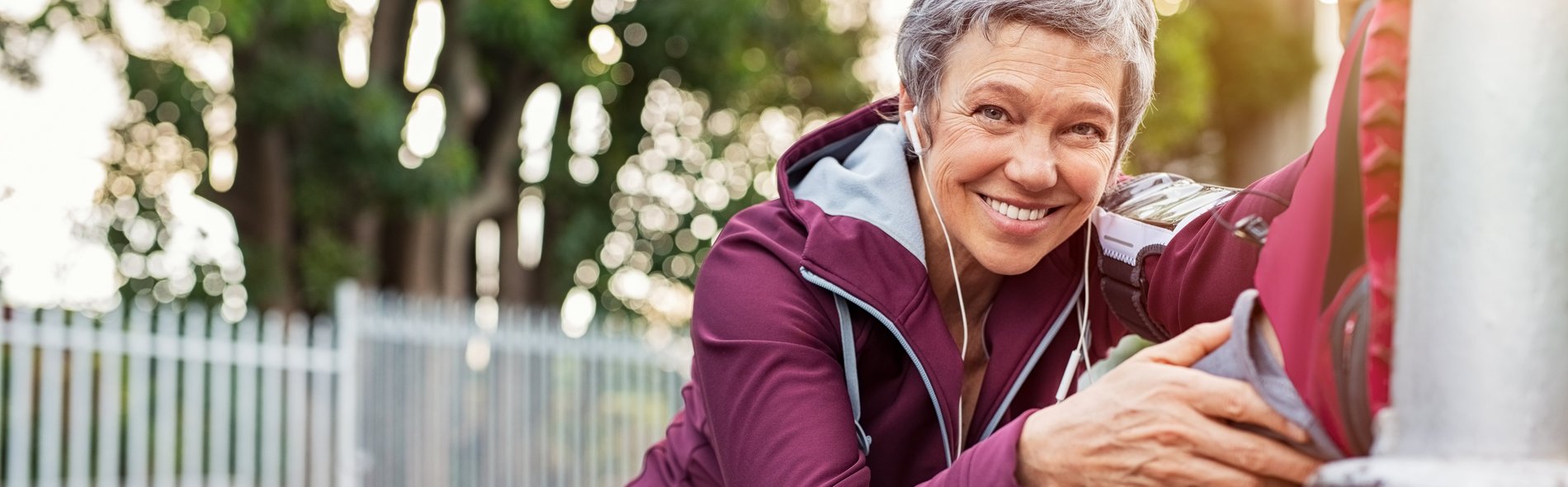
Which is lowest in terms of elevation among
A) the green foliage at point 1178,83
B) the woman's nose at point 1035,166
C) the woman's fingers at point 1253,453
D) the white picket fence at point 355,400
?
the white picket fence at point 355,400

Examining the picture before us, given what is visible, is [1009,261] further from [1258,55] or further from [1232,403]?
[1258,55]

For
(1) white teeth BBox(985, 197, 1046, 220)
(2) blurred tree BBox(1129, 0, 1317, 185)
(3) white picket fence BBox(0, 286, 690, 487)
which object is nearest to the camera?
(1) white teeth BBox(985, 197, 1046, 220)

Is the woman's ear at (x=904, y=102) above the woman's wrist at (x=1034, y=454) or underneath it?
above

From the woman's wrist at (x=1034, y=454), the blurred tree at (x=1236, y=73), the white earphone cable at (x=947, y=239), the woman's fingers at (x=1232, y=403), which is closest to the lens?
the woman's fingers at (x=1232, y=403)

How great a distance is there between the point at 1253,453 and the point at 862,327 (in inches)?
29.1

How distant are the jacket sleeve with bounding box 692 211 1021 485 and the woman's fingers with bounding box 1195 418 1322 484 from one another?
0.55 metres

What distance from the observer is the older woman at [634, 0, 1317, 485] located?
1.44 meters

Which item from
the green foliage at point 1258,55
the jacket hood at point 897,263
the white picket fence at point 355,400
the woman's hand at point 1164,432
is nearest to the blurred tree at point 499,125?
the white picket fence at point 355,400

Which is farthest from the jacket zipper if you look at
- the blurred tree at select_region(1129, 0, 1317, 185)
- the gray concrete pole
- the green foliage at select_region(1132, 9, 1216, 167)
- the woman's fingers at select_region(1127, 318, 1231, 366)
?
the blurred tree at select_region(1129, 0, 1317, 185)

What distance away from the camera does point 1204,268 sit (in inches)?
55.7

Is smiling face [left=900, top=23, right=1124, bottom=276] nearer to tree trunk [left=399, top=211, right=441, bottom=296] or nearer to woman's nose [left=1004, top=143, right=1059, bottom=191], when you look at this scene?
woman's nose [left=1004, top=143, right=1059, bottom=191]

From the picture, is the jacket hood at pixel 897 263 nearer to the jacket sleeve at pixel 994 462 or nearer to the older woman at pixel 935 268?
the older woman at pixel 935 268

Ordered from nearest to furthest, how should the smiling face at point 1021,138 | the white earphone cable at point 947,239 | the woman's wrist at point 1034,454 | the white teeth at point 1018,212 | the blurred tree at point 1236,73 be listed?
the woman's wrist at point 1034,454 < the smiling face at point 1021,138 < the white teeth at point 1018,212 < the white earphone cable at point 947,239 < the blurred tree at point 1236,73

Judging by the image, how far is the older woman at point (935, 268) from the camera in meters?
1.44
